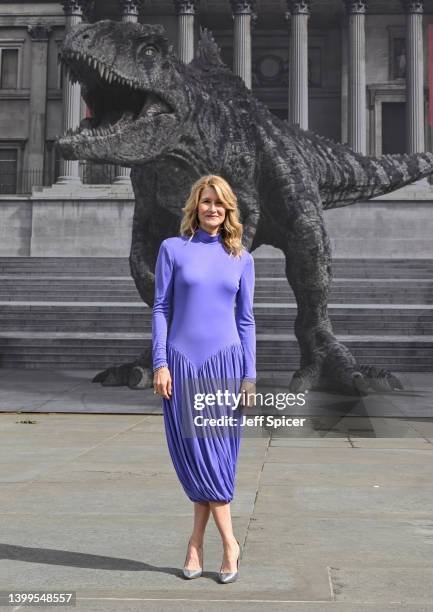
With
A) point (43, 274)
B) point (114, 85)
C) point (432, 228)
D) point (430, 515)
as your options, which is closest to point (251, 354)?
point (430, 515)

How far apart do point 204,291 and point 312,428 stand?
5.42m

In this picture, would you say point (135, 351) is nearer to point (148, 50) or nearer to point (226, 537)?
point (148, 50)

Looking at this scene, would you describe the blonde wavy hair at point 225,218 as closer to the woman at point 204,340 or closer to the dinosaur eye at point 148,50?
the woman at point 204,340

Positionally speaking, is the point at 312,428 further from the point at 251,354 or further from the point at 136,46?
the point at 251,354

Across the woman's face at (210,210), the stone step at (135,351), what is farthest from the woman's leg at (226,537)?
the stone step at (135,351)

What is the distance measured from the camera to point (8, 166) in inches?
1864

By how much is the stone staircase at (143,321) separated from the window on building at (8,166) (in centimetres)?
2193

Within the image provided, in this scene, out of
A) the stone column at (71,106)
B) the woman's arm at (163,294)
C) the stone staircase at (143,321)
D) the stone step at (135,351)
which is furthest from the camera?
the stone column at (71,106)

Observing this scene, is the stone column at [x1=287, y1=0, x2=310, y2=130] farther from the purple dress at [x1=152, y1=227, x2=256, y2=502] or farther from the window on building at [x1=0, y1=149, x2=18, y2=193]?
the purple dress at [x1=152, y1=227, x2=256, y2=502]

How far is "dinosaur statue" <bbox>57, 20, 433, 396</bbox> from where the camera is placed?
9.48m

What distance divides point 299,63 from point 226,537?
131ft

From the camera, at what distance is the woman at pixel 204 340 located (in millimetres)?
3797

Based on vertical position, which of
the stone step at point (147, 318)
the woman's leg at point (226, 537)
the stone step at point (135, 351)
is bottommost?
the woman's leg at point (226, 537)

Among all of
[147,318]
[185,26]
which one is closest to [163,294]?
[147,318]
